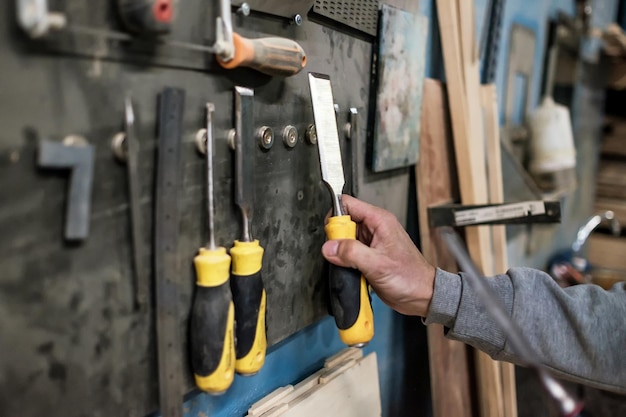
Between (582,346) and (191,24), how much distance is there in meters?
0.66

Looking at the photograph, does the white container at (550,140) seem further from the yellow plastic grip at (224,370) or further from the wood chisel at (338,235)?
the yellow plastic grip at (224,370)

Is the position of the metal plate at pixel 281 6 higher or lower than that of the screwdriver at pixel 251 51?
higher

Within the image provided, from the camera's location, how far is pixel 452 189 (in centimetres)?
112

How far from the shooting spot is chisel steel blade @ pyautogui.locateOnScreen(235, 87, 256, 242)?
1.92 feet

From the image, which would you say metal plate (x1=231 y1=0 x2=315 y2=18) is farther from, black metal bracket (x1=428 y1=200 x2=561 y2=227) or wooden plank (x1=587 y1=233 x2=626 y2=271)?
wooden plank (x1=587 y1=233 x2=626 y2=271)

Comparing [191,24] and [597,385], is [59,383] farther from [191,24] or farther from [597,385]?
[597,385]

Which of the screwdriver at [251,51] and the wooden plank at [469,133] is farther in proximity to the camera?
the wooden plank at [469,133]

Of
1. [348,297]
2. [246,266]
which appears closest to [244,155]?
[246,266]

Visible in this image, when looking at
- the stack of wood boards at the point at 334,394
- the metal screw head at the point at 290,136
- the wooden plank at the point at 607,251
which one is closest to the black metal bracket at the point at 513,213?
the stack of wood boards at the point at 334,394

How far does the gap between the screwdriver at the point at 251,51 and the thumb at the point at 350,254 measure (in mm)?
225

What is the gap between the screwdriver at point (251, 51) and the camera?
1.77 ft

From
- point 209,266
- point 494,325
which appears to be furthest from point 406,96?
point 209,266

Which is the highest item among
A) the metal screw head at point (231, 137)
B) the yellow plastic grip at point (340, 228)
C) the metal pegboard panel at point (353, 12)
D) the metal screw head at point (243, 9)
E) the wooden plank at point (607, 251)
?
the metal pegboard panel at point (353, 12)

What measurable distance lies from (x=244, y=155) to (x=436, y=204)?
1.88 ft
